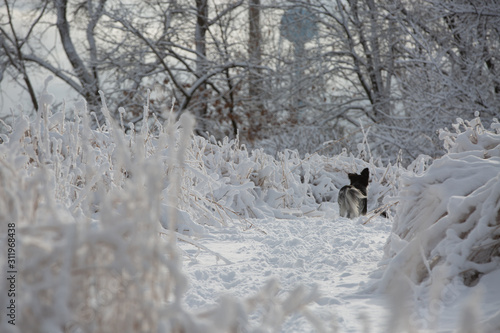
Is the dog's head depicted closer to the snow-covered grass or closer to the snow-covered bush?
the snow-covered grass

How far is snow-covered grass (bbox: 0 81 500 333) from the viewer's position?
756mm

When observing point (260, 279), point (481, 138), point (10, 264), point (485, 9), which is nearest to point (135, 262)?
point (10, 264)

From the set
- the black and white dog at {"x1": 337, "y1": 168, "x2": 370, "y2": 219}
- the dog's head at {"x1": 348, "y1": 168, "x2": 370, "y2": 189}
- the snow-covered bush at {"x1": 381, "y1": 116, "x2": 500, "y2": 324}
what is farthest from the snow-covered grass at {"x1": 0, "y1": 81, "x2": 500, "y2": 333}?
the dog's head at {"x1": 348, "y1": 168, "x2": 370, "y2": 189}

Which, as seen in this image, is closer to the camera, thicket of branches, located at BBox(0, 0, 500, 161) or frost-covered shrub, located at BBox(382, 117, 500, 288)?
frost-covered shrub, located at BBox(382, 117, 500, 288)

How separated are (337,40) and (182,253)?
10.0 metres

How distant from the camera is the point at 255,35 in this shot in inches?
526

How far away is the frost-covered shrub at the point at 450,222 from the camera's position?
159 cm

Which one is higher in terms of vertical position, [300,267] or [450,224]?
[450,224]

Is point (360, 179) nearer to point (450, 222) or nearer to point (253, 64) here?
point (450, 222)

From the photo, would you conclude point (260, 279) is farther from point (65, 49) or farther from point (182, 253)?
point (65, 49)

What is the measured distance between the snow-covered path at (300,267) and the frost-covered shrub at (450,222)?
191mm

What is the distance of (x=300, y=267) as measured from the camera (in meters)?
2.05

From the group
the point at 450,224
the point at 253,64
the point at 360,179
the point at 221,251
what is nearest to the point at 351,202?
the point at 360,179

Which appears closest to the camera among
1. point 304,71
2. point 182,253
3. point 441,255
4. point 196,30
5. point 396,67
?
point 441,255
